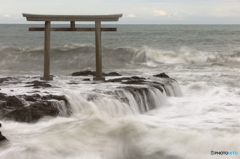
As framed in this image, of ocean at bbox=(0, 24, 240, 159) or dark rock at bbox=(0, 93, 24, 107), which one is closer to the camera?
ocean at bbox=(0, 24, 240, 159)

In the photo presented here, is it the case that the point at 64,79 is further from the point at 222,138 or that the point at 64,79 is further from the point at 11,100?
the point at 222,138

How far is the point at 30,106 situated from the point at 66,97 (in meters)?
1.04

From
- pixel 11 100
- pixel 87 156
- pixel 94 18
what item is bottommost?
pixel 87 156

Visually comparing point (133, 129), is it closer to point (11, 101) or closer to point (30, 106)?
point (30, 106)

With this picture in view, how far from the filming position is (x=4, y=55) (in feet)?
81.0

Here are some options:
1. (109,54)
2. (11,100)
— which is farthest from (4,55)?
(11,100)

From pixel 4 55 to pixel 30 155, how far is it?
20738 millimetres

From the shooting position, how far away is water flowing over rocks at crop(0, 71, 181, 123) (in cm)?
737

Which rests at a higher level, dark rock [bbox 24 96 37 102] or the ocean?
dark rock [bbox 24 96 37 102]

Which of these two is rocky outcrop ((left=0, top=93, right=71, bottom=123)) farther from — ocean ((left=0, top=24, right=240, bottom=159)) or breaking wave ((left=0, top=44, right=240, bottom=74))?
breaking wave ((left=0, top=44, right=240, bottom=74))

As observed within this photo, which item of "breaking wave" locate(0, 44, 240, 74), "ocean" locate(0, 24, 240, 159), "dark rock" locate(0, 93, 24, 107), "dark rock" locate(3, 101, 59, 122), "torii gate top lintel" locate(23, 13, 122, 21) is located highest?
"torii gate top lintel" locate(23, 13, 122, 21)

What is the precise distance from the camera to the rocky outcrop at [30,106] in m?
7.19

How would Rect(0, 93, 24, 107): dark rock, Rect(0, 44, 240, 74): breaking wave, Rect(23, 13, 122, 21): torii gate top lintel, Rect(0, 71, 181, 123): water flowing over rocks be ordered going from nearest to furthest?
Rect(0, 71, 181, 123): water flowing over rocks
Rect(0, 93, 24, 107): dark rock
Rect(23, 13, 122, 21): torii gate top lintel
Rect(0, 44, 240, 74): breaking wave

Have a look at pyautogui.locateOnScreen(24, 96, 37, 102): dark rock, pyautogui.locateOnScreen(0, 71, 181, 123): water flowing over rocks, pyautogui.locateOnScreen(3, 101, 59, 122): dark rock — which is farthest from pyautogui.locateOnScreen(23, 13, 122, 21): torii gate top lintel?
pyautogui.locateOnScreen(3, 101, 59, 122): dark rock
